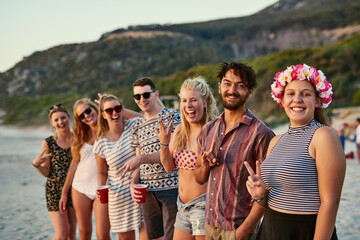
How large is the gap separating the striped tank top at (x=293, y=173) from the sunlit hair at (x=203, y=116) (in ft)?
3.43

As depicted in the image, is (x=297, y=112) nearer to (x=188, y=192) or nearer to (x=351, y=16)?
(x=188, y=192)

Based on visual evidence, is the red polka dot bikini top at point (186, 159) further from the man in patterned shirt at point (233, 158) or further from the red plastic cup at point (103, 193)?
the red plastic cup at point (103, 193)

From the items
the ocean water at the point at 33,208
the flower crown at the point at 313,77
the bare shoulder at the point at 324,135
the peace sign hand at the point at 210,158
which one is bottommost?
the ocean water at the point at 33,208

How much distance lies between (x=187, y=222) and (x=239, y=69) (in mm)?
1261

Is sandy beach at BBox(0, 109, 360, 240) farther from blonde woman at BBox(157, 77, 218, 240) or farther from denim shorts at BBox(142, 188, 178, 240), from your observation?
blonde woman at BBox(157, 77, 218, 240)

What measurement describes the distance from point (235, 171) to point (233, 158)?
0.09m

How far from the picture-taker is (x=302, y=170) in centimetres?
217

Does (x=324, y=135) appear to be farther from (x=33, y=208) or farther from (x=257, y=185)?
(x=33, y=208)

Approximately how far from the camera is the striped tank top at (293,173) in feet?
7.10

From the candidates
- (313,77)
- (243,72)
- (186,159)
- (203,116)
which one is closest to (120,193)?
(186,159)

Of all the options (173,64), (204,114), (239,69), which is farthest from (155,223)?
(173,64)

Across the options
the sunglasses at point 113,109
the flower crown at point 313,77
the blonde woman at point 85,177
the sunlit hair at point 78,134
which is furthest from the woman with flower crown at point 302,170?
the sunlit hair at point 78,134

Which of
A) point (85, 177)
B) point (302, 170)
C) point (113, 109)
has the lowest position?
point (85, 177)

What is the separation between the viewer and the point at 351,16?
63.9 m
